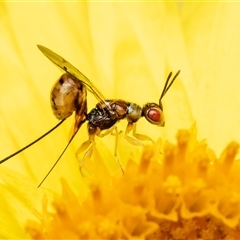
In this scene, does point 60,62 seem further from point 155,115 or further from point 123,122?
point 123,122

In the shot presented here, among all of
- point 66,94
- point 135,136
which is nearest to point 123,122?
point 135,136

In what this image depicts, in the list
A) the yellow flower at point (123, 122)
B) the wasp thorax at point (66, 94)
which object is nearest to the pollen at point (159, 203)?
the yellow flower at point (123, 122)

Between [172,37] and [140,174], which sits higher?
[172,37]

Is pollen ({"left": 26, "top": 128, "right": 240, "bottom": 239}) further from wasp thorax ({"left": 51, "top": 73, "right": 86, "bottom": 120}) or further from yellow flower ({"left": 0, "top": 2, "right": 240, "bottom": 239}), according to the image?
wasp thorax ({"left": 51, "top": 73, "right": 86, "bottom": 120})

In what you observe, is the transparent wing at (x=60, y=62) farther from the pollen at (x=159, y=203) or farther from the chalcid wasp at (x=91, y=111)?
the pollen at (x=159, y=203)

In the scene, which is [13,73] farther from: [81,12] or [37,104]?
[81,12]

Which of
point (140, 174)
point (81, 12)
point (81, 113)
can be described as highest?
point (81, 12)

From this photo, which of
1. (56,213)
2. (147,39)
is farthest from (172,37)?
(56,213)
